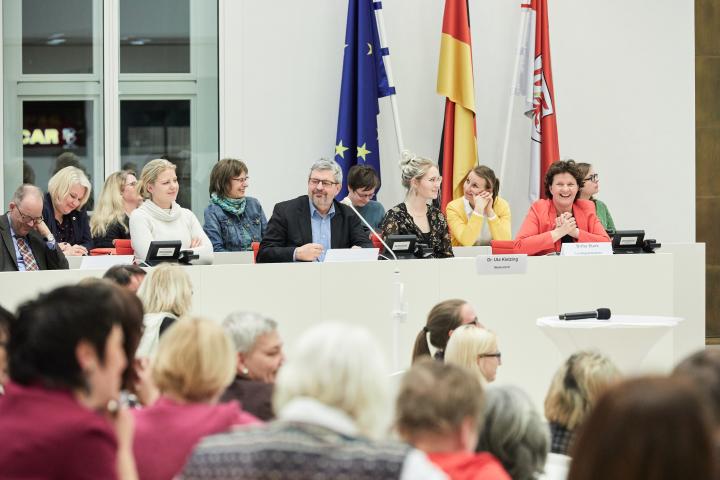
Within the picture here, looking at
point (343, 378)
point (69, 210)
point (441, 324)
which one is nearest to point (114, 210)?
point (69, 210)

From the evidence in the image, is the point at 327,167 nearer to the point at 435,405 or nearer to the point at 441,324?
the point at 441,324

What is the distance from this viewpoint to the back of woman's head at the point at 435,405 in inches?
80.7

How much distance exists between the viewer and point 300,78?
9008 mm

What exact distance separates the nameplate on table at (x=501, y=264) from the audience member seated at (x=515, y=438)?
354cm

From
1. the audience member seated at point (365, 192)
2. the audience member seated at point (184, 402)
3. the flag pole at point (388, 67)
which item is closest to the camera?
the audience member seated at point (184, 402)

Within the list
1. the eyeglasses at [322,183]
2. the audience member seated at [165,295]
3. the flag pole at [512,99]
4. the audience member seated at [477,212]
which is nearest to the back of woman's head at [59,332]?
the audience member seated at [165,295]

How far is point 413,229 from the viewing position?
6.24 metres

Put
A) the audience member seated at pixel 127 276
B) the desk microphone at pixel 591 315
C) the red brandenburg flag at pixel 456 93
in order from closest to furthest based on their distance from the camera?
the audience member seated at pixel 127 276, the desk microphone at pixel 591 315, the red brandenburg flag at pixel 456 93

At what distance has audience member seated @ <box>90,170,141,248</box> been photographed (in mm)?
7083

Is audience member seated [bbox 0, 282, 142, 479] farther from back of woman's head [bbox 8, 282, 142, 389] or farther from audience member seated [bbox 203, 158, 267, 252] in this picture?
audience member seated [bbox 203, 158, 267, 252]

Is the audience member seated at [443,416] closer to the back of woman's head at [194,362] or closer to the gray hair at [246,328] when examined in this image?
the back of woman's head at [194,362]

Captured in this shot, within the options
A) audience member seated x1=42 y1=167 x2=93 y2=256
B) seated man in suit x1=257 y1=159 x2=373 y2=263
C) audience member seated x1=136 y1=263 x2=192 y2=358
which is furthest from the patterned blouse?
audience member seated x1=136 y1=263 x2=192 y2=358

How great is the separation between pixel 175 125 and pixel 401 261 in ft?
12.1

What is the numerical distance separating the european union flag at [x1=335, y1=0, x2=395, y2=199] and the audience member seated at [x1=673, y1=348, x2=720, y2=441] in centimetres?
688
